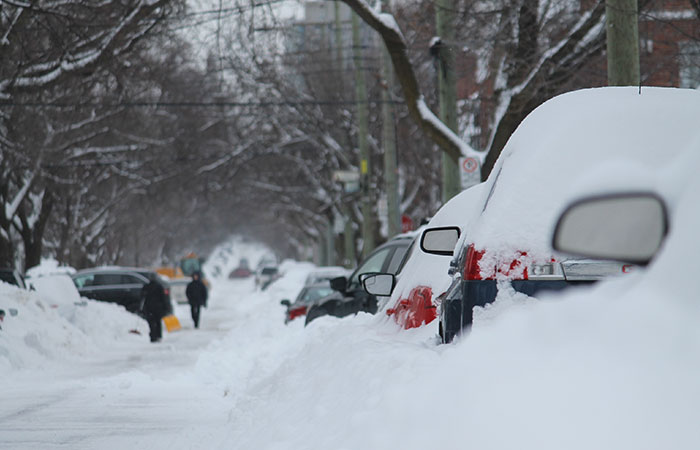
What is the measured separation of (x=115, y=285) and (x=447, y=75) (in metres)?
16.4

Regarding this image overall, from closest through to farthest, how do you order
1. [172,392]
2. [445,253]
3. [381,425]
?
[381,425] < [445,253] < [172,392]

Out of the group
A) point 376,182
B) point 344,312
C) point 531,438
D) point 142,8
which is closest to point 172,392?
point 344,312

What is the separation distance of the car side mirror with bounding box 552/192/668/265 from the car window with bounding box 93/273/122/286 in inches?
1206

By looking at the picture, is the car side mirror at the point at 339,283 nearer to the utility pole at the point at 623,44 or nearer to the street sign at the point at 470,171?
the street sign at the point at 470,171

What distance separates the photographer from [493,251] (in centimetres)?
509

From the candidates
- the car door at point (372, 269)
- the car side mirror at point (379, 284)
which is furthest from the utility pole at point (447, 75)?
the car side mirror at point (379, 284)

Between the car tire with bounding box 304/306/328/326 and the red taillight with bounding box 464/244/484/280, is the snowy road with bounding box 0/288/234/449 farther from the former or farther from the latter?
the red taillight with bounding box 464/244/484/280

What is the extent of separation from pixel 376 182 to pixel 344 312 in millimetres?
23367

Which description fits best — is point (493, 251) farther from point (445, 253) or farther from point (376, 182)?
point (376, 182)

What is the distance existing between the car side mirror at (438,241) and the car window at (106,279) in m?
26.5

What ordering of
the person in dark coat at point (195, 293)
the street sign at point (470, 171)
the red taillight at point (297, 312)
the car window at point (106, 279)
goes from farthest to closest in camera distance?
1. the car window at point (106, 279)
2. the person in dark coat at point (195, 293)
3. the red taillight at point (297, 312)
4. the street sign at point (470, 171)

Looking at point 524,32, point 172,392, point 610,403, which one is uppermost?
point 524,32

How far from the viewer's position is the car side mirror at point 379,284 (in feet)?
29.3

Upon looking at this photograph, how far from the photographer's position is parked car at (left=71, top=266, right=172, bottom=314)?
32031 mm
